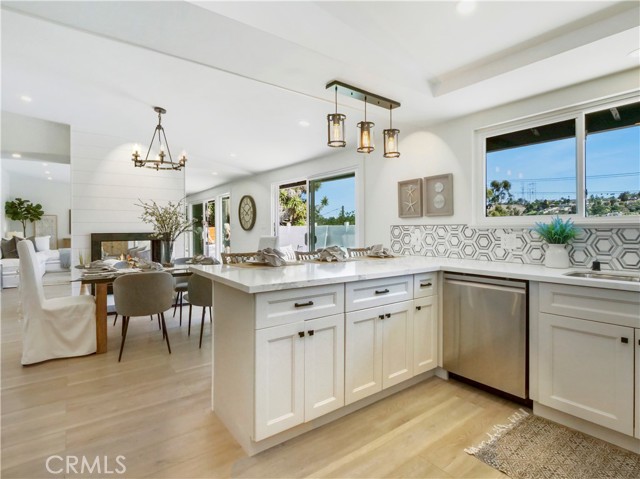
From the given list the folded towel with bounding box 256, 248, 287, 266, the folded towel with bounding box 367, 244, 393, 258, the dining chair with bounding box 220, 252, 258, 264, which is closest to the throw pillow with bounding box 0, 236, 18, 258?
the dining chair with bounding box 220, 252, 258, 264

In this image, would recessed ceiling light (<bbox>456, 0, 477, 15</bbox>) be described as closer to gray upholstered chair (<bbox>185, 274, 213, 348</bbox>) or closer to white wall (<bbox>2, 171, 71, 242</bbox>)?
gray upholstered chair (<bbox>185, 274, 213, 348</bbox>)

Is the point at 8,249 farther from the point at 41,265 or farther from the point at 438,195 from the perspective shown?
the point at 438,195

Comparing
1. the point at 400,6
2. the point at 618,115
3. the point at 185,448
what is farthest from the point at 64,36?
the point at 618,115

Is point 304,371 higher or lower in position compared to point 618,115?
lower

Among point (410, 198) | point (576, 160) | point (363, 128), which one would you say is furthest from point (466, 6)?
point (410, 198)

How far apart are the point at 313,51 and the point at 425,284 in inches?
73.8

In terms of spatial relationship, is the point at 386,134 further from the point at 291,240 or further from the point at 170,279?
the point at 291,240

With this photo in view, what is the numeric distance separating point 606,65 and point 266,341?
284 cm

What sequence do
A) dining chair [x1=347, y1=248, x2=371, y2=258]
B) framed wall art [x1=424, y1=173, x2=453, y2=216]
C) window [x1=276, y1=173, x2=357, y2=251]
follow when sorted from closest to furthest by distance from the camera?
1. framed wall art [x1=424, y1=173, x2=453, y2=216]
2. dining chair [x1=347, y1=248, x2=371, y2=258]
3. window [x1=276, y1=173, x2=357, y2=251]

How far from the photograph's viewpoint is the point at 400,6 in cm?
180

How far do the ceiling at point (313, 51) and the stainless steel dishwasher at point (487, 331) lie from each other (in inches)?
60.4

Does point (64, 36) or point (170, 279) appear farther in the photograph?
point (170, 279)

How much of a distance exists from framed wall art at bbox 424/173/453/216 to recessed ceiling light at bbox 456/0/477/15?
1642mm

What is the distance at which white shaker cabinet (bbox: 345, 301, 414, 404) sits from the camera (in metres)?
2.00
